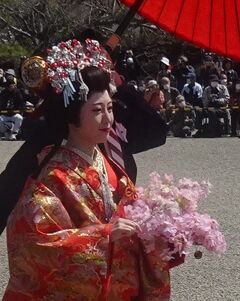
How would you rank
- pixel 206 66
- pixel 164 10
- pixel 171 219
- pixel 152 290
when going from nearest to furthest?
pixel 171 219 < pixel 152 290 < pixel 164 10 < pixel 206 66

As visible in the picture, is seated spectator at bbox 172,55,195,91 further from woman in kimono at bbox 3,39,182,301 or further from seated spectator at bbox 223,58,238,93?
woman in kimono at bbox 3,39,182,301

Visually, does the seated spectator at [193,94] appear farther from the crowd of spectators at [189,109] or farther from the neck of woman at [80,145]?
the neck of woman at [80,145]

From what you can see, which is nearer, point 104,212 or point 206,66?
point 104,212

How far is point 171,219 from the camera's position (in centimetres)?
210

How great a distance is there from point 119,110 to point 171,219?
2.07 ft

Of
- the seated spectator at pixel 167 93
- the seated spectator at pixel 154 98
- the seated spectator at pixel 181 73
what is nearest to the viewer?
the seated spectator at pixel 154 98

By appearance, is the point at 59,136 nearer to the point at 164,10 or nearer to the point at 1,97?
the point at 164,10

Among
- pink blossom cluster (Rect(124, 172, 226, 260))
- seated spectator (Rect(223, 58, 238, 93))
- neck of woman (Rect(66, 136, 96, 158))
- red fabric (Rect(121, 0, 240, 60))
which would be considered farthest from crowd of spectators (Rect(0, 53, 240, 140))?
pink blossom cluster (Rect(124, 172, 226, 260))

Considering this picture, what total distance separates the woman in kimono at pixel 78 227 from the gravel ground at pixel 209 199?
201 cm

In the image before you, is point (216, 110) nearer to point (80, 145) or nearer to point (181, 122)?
point (181, 122)

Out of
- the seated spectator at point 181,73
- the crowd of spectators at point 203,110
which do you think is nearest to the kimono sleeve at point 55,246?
the crowd of spectators at point 203,110

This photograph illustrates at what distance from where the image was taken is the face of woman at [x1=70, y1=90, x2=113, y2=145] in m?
2.25

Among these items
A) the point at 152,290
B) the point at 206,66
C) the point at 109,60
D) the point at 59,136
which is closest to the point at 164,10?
the point at 109,60

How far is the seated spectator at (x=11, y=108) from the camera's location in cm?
1168
